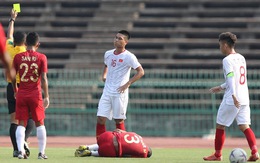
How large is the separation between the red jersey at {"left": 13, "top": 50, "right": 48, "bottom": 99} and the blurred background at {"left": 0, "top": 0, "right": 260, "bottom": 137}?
11.2m

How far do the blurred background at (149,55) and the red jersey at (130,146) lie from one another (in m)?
10.2

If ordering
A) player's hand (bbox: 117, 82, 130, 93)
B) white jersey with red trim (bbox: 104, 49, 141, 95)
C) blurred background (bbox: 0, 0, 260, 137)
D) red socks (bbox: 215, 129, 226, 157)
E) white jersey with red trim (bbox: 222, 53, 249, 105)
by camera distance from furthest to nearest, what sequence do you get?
blurred background (bbox: 0, 0, 260, 137)
white jersey with red trim (bbox: 104, 49, 141, 95)
player's hand (bbox: 117, 82, 130, 93)
red socks (bbox: 215, 129, 226, 157)
white jersey with red trim (bbox: 222, 53, 249, 105)

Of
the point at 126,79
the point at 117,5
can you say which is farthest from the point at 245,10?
the point at 126,79

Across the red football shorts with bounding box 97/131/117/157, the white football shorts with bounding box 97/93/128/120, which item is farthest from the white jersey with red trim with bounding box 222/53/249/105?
the white football shorts with bounding box 97/93/128/120

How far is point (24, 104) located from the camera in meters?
12.9

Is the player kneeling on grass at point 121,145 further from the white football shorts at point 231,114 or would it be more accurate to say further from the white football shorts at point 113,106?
the white football shorts at point 231,114

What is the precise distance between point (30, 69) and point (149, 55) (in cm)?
1524

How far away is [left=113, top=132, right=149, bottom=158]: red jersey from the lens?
1370 centimetres

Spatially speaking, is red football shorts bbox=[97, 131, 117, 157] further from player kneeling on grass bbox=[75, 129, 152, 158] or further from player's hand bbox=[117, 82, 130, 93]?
player's hand bbox=[117, 82, 130, 93]

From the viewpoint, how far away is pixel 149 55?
27891mm

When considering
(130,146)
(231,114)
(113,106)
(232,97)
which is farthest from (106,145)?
(232,97)

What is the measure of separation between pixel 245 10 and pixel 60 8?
617cm

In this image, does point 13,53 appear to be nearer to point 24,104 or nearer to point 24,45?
point 24,45

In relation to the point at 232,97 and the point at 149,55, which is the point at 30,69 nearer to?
the point at 232,97
